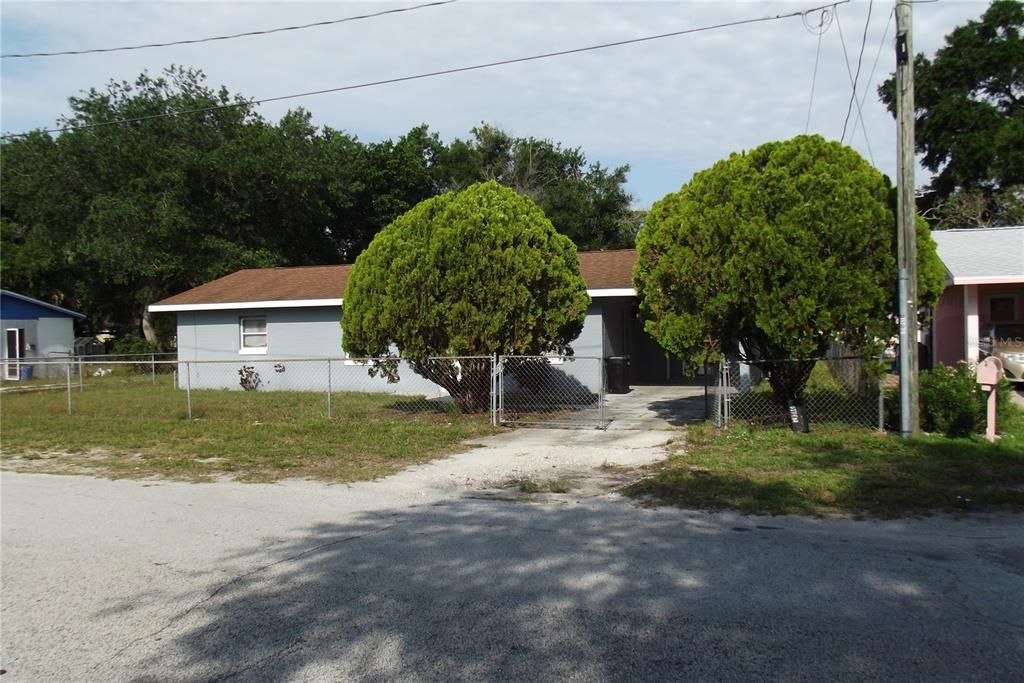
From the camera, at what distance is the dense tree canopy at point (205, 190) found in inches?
1308

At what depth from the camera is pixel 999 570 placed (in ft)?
19.0

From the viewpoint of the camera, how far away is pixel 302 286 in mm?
23281

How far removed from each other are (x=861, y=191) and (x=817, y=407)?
4.47 metres

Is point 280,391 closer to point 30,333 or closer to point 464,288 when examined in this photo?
point 464,288

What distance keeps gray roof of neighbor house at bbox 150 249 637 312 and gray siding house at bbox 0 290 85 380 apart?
11377 millimetres

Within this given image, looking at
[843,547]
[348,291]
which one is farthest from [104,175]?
[843,547]

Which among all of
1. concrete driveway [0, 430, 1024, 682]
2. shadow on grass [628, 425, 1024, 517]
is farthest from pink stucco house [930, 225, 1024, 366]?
concrete driveway [0, 430, 1024, 682]

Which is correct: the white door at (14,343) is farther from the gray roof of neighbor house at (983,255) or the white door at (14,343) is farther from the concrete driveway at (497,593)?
the gray roof of neighbor house at (983,255)

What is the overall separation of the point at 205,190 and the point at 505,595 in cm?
3313

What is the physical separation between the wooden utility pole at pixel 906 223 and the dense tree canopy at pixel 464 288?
19.3 feet

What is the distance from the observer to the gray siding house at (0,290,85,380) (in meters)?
31.6

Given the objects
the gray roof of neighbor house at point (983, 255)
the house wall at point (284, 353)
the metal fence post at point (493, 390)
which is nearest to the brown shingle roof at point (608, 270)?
the house wall at point (284, 353)

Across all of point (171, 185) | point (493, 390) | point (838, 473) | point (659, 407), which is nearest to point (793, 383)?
point (838, 473)

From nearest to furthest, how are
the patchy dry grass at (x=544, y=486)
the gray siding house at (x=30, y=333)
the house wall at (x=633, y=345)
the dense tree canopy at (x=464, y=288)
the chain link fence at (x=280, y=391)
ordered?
the patchy dry grass at (x=544, y=486), the dense tree canopy at (x=464, y=288), the chain link fence at (x=280, y=391), the house wall at (x=633, y=345), the gray siding house at (x=30, y=333)
